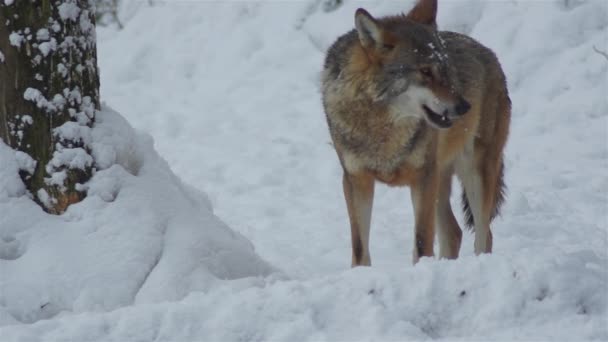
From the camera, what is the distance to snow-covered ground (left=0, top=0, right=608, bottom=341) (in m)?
3.47

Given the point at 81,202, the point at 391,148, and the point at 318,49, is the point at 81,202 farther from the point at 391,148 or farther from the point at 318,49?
the point at 318,49

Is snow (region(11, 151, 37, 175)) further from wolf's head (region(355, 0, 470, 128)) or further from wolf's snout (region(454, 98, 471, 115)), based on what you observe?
wolf's snout (region(454, 98, 471, 115))

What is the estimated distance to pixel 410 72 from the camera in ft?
16.4

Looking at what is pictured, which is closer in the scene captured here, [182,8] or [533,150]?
[533,150]

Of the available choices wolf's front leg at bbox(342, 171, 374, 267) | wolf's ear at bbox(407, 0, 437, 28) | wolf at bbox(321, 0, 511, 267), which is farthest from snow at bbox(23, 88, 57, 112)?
wolf's ear at bbox(407, 0, 437, 28)

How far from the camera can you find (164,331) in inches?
136

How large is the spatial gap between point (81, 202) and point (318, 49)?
610cm

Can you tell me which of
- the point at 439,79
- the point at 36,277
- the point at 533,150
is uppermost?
the point at 439,79

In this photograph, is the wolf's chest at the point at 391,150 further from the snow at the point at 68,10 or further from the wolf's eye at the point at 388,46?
the snow at the point at 68,10

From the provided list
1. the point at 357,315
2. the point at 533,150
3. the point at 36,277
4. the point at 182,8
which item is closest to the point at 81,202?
the point at 36,277

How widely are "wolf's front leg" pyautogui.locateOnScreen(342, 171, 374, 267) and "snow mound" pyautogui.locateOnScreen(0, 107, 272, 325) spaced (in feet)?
2.59

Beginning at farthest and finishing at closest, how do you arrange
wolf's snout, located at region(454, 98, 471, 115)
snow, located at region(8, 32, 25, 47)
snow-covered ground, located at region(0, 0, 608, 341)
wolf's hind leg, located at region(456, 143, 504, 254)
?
wolf's hind leg, located at region(456, 143, 504, 254), wolf's snout, located at region(454, 98, 471, 115), snow, located at region(8, 32, 25, 47), snow-covered ground, located at region(0, 0, 608, 341)

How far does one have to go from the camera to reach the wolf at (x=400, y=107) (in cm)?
499

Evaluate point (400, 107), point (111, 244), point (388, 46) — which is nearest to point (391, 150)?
point (400, 107)
